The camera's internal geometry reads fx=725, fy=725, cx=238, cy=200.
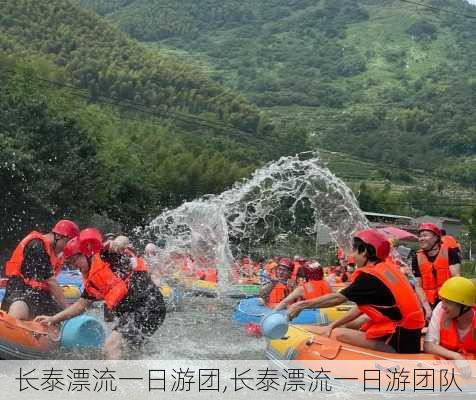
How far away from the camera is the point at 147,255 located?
1777 centimetres

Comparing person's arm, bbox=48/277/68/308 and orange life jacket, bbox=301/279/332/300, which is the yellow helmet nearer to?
person's arm, bbox=48/277/68/308

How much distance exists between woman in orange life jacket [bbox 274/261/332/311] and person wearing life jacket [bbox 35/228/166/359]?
3.20 m

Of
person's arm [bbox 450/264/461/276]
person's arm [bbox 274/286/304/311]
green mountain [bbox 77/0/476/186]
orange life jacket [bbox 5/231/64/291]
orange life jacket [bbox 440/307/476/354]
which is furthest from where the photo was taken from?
green mountain [bbox 77/0/476/186]

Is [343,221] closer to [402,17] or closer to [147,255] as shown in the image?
[147,255]

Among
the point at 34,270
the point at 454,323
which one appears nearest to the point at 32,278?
the point at 34,270

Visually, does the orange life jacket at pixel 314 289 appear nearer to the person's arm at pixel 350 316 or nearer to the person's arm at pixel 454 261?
the person's arm at pixel 454 261

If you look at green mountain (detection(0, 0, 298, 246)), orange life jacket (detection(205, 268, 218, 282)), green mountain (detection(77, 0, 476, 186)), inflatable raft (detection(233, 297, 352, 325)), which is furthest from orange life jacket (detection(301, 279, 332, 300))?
green mountain (detection(77, 0, 476, 186))

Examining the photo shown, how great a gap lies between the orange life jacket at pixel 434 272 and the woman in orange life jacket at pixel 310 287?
2.14 metres

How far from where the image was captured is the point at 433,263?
9.34 meters

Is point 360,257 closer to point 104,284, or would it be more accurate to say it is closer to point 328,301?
point 328,301

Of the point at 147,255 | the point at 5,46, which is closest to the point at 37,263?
the point at 147,255

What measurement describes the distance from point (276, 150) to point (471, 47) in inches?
4045

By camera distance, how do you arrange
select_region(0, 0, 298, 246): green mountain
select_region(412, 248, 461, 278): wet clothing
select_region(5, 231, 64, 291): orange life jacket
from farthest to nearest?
select_region(0, 0, 298, 246): green mountain, select_region(412, 248, 461, 278): wet clothing, select_region(5, 231, 64, 291): orange life jacket

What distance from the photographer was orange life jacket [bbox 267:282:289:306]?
12.8 metres
